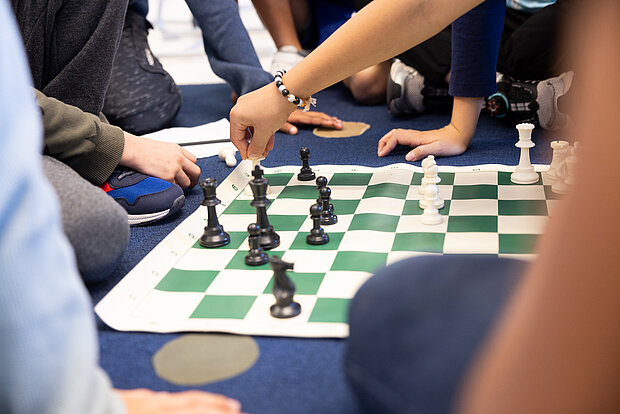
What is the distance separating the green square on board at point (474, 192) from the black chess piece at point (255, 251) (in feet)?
1.44

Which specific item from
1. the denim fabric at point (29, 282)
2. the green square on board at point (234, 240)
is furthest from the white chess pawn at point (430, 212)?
the denim fabric at point (29, 282)

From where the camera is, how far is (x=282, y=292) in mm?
868

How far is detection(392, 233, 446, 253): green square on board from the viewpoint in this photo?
1.06m

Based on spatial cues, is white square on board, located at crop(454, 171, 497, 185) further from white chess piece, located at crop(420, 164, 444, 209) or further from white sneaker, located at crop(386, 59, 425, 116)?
white sneaker, located at crop(386, 59, 425, 116)

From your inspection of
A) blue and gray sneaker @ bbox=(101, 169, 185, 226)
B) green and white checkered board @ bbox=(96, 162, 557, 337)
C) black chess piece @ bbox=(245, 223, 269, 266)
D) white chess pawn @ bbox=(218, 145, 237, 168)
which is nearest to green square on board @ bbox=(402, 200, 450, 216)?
green and white checkered board @ bbox=(96, 162, 557, 337)

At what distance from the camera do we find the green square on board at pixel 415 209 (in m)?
1.21

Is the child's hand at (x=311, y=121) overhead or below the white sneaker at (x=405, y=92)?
below

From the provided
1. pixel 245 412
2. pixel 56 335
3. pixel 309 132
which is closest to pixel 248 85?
pixel 309 132

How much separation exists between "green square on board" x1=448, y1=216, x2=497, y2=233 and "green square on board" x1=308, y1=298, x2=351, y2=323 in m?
0.31

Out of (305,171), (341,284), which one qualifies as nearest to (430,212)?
(341,284)

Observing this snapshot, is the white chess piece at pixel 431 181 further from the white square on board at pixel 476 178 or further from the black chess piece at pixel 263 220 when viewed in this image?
the black chess piece at pixel 263 220

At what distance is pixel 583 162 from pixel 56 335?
0.40 meters

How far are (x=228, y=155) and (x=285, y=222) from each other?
0.51 meters

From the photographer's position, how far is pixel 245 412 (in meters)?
0.72
